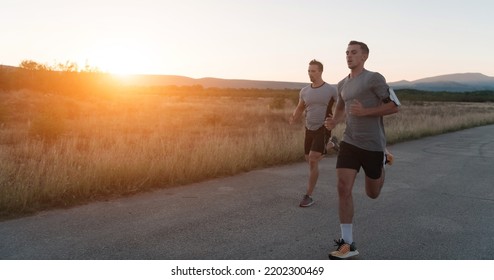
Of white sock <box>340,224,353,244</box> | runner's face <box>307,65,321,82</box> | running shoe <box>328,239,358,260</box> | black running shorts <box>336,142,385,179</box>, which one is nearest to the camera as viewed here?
running shoe <box>328,239,358,260</box>

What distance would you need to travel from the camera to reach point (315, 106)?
6.39 meters

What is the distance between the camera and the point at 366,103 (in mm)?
4410

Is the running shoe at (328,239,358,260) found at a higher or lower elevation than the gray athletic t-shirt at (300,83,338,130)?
lower

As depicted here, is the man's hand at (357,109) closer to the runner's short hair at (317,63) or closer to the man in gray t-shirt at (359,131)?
the man in gray t-shirt at (359,131)

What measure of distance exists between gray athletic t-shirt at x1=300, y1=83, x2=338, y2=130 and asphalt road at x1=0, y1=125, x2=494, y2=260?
1.22 m

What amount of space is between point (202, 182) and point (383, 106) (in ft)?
14.4

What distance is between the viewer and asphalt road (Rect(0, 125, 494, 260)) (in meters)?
4.41

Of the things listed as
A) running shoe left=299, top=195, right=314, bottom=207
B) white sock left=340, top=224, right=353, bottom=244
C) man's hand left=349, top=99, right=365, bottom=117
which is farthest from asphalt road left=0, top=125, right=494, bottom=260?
man's hand left=349, top=99, right=365, bottom=117

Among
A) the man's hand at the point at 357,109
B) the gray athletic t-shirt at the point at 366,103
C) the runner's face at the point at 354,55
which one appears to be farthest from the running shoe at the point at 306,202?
the runner's face at the point at 354,55

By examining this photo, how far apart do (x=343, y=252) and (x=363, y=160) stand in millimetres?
939

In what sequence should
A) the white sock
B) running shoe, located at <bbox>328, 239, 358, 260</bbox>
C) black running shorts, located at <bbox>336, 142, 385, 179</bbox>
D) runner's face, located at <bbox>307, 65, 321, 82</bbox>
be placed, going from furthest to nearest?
1. runner's face, located at <bbox>307, 65, 321, 82</bbox>
2. black running shorts, located at <bbox>336, 142, 385, 179</bbox>
3. the white sock
4. running shoe, located at <bbox>328, 239, 358, 260</bbox>

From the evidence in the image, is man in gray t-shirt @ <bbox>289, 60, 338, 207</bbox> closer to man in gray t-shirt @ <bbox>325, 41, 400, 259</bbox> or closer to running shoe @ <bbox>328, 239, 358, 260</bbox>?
man in gray t-shirt @ <bbox>325, 41, 400, 259</bbox>
